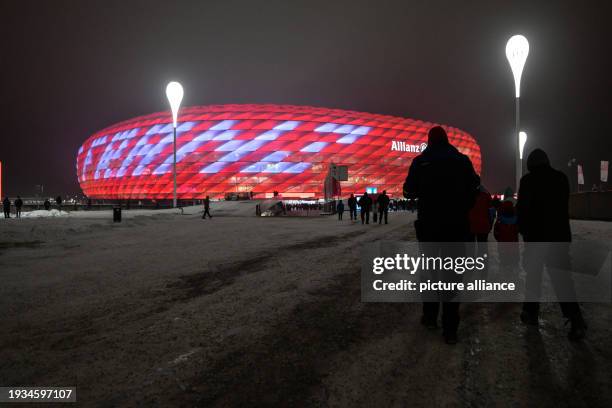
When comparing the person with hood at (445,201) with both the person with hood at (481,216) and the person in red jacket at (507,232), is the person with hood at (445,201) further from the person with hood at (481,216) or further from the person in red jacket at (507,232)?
A: the person in red jacket at (507,232)

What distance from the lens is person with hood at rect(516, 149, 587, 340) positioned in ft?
8.68

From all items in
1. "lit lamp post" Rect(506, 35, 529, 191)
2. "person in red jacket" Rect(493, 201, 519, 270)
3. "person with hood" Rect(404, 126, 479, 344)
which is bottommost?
"person in red jacket" Rect(493, 201, 519, 270)

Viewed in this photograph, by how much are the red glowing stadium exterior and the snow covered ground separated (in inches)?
1935

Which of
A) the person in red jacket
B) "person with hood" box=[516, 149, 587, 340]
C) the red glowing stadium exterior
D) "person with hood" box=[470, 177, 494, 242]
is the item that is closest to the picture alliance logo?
the red glowing stadium exterior

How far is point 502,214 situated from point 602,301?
5.71 feet

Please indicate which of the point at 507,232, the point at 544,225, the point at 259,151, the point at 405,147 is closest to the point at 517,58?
the point at 507,232

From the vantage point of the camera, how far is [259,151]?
5275 cm

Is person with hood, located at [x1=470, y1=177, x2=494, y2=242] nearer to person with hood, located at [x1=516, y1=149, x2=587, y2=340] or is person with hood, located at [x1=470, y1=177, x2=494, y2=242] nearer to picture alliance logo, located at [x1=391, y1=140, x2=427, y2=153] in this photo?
person with hood, located at [x1=516, y1=149, x2=587, y2=340]

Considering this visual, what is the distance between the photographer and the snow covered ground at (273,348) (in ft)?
5.81

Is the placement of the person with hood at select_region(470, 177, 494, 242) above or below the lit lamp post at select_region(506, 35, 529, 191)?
below

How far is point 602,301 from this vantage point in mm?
3451

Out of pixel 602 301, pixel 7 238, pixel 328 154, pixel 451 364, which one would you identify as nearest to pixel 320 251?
pixel 602 301

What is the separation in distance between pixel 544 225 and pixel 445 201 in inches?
35.1

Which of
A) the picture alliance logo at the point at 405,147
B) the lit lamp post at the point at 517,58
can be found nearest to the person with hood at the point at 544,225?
the lit lamp post at the point at 517,58
